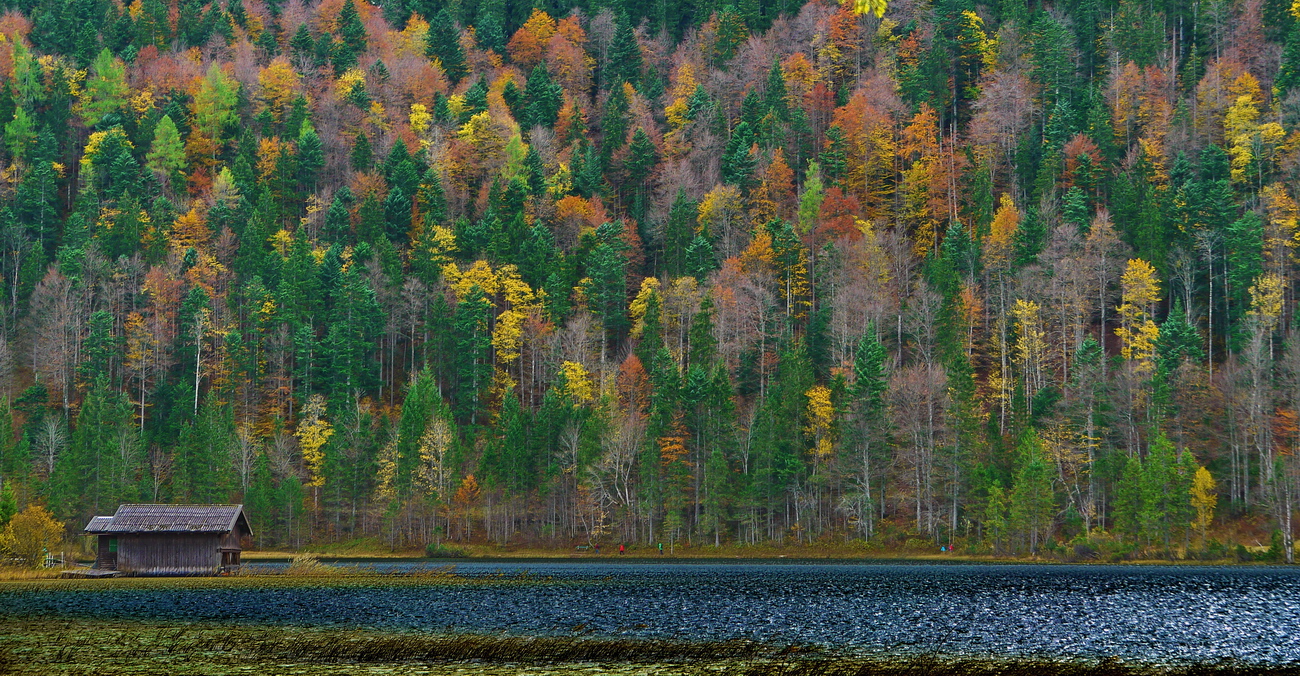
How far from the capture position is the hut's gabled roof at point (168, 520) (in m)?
71.6

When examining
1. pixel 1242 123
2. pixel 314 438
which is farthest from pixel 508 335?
pixel 1242 123

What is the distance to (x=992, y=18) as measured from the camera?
162 m

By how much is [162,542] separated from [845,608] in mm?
45331

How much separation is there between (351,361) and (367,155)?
3899 centimetres

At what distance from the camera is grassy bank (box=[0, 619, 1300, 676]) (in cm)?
3053

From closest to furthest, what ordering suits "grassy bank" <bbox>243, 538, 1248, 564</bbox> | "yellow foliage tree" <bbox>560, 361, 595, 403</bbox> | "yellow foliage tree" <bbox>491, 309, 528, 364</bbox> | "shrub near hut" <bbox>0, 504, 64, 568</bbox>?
"shrub near hut" <bbox>0, 504, 64, 568</bbox>
"grassy bank" <bbox>243, 538, 1248, 564</bbox>
"yellow foliage tree" <bbox>560, 361, 595, 403</bbox>
"yellow foliage tree" <bbox>491, 309, 528, 364</bbox>

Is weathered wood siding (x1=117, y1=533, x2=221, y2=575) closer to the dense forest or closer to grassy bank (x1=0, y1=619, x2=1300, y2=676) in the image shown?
the dense forest

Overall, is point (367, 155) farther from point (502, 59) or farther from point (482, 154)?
point (502, 59)

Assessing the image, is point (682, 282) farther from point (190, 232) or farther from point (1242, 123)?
point (1242, 123)

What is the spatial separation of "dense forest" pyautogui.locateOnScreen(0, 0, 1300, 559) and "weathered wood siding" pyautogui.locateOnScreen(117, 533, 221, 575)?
81.9 feet

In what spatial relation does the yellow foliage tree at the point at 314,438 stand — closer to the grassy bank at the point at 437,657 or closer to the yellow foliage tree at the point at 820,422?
the yellow foliage tree at the point at 820,422

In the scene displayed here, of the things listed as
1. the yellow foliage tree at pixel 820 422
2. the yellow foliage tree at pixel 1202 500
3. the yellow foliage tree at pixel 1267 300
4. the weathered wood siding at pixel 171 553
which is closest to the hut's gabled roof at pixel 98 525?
the weathered wood siding at pixel 171 553

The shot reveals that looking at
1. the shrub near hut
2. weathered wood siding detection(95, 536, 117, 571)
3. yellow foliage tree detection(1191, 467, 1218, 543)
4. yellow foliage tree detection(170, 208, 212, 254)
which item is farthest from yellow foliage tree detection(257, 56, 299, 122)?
yellow foliage tree detection(1191, 467, 1218, 543)

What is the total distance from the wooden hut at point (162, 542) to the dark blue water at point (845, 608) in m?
8.97
